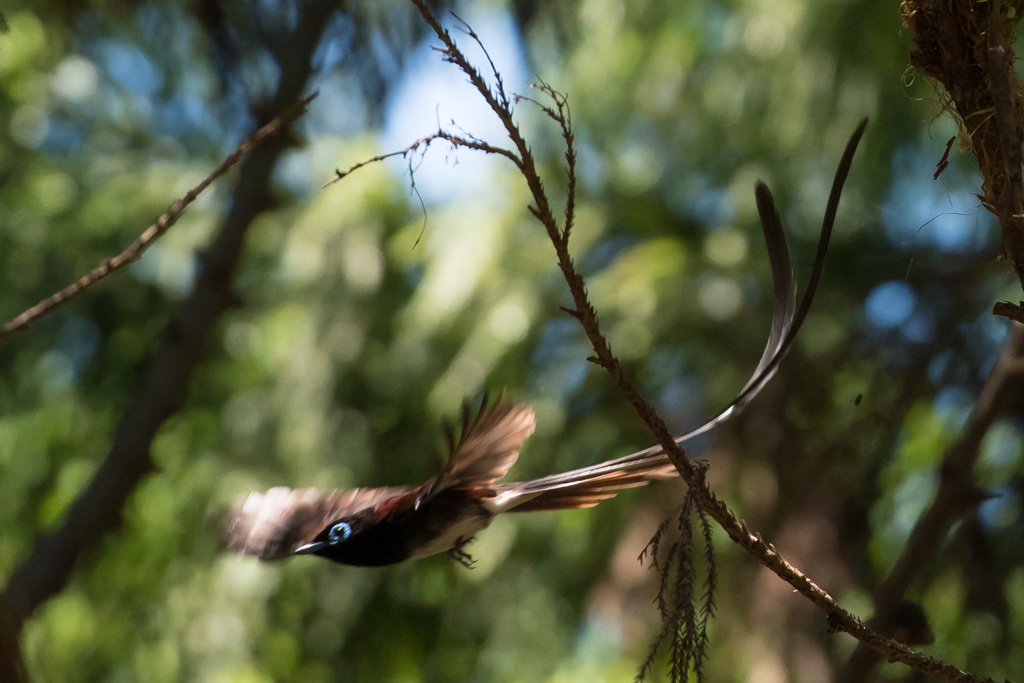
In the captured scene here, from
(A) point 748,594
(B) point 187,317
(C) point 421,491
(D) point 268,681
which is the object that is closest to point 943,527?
(A) point 748,594

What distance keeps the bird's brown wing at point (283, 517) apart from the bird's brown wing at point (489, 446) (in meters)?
0.22

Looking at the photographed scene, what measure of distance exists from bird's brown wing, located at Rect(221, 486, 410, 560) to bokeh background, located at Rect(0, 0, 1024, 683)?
75mm

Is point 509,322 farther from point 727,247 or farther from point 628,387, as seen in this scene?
point 628,387

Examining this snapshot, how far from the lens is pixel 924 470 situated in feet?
6.95

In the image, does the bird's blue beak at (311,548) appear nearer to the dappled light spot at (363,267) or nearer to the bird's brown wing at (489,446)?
the bird's brown wing at (489,446)

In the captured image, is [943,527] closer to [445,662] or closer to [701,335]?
[701,335]

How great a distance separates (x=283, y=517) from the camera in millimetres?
1077

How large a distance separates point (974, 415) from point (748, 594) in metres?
0.67

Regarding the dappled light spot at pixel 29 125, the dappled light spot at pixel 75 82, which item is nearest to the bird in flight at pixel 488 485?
the dappled light spot at pixel 75 82

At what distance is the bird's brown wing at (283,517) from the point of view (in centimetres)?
102

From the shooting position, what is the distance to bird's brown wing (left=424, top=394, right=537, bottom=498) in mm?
769

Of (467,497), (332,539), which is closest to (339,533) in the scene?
(332,539)

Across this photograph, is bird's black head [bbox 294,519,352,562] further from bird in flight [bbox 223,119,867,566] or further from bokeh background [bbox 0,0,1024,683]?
bokeh background [bbox 0,0,1024,683]

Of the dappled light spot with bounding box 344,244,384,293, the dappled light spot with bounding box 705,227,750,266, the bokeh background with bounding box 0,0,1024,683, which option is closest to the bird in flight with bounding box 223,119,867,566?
the bokeh background with bounding box 0,0,1024,683
